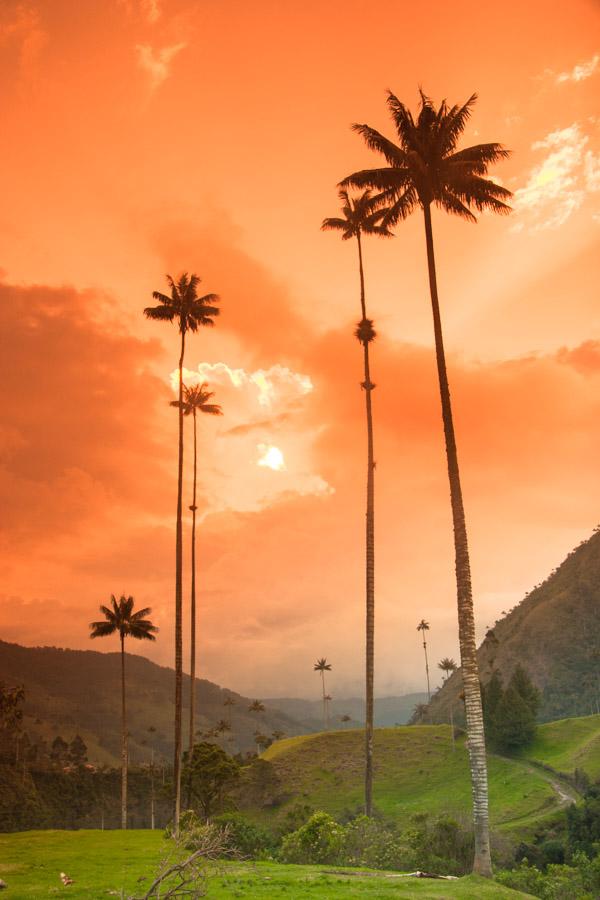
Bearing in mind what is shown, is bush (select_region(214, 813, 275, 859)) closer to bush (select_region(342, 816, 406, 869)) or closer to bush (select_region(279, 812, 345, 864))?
bush (select_region(279, 812, 345, 864))

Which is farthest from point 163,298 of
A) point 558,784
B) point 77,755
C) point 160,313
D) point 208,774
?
point 77,755

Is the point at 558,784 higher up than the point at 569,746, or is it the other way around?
the point at 569,746

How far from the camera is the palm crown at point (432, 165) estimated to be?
93.4 feet

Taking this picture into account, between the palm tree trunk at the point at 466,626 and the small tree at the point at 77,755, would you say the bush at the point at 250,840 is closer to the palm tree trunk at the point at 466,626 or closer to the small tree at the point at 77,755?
the palm tree trunk at the point at 466,626

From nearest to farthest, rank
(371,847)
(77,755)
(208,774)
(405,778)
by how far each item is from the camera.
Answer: (371,847) → (208,774) → (405,778) → (77,755)

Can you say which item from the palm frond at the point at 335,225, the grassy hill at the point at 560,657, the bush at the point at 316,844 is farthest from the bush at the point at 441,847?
the grassy hill at the point at 560,657

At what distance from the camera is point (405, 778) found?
105m

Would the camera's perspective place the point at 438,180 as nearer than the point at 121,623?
Yes

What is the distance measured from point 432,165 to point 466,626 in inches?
748

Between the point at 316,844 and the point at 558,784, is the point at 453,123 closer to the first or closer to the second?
the point at 316,844

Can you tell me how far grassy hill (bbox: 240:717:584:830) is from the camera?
274 ft

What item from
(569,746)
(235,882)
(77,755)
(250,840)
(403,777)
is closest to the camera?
(235,882)

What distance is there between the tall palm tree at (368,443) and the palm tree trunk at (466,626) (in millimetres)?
10534

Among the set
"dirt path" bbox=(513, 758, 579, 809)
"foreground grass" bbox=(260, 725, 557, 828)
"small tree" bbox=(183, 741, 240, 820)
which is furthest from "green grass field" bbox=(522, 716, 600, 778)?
"small tree" bbox=(183, 741, 240, 820)
